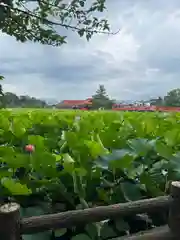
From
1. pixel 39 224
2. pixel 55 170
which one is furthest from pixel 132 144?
pixel 39 224

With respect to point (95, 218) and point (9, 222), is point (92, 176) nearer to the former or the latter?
point (95, 218)

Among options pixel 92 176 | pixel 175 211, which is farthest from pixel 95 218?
pixel 175 211

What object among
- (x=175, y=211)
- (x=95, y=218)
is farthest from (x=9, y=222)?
(x=175, y=211)

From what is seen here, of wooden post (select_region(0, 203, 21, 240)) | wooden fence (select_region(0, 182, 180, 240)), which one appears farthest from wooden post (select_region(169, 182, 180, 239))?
wooden post (select_region(0, 203, 21, 240))

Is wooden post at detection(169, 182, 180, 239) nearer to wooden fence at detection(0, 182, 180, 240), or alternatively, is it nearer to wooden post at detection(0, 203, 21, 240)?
wooden fence at detection(0, 182, 180, 240)

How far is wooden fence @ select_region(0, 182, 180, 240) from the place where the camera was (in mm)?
776

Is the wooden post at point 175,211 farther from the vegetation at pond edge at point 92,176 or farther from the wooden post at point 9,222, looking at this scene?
the wooden post at point 9,222

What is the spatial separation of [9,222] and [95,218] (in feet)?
0.73

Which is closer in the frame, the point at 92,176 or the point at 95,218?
the point at 95,218

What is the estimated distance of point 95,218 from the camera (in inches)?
34.3

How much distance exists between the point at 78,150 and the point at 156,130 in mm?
493

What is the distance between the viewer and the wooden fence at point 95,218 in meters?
0.78

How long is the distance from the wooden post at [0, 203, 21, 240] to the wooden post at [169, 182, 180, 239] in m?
0.43

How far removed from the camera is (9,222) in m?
0.77
